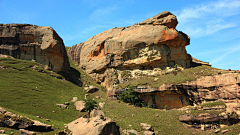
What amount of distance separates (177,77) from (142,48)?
608 inches

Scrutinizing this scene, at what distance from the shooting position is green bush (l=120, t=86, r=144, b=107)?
49.8 metres

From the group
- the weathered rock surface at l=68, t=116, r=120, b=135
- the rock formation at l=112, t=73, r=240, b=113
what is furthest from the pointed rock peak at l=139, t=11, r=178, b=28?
the weathered rock surface at l=68, t=116, r=120, b=135

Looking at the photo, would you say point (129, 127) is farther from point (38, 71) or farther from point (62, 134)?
point (38, 71)

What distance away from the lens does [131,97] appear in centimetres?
4988

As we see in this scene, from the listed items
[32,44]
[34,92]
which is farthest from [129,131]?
[32,44]

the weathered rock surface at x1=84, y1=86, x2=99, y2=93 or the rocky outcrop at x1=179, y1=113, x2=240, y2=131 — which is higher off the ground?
the weathered rock surface at x1=84, y1=86, x2=99, y2=93

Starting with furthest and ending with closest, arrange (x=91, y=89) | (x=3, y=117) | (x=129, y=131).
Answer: (x=91, y=89)
(x=129, y=131)
(x=3, y=117)

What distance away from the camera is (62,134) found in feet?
97.1

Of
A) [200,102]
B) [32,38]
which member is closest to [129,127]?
[200,102]

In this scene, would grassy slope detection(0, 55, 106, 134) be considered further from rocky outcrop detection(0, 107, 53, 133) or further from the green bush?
the green bush

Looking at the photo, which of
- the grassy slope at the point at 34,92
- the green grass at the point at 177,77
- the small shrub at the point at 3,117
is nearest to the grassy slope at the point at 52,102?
the grassy slope at the point at 34,92

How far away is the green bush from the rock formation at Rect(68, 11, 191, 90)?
1047 centimetres

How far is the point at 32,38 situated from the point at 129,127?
45.4m

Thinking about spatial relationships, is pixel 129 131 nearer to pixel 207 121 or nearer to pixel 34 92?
pixel 207 121
